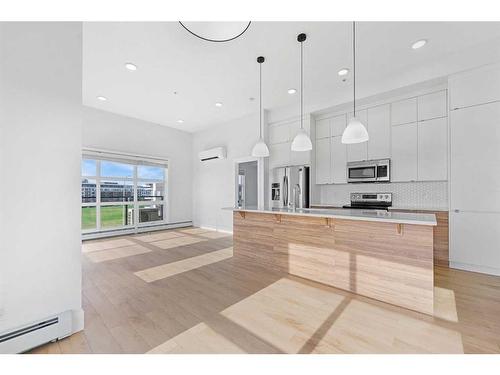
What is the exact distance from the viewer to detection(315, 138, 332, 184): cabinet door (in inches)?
192

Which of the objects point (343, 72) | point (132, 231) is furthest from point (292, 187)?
point (132, 231)

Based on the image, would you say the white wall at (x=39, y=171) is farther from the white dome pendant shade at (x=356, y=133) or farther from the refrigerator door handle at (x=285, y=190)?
the refrigerator door handle at (x=285, y=190)

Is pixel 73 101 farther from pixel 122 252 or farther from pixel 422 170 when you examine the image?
pixel 422 170

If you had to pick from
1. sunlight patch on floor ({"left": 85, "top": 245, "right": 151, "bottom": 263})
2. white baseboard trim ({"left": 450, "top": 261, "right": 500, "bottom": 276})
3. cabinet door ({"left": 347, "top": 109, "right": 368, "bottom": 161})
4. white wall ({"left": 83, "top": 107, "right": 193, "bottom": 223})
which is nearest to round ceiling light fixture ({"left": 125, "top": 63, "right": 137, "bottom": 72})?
white wall ({"left": 83, "top": 107, "right": 193, "bottom": 223})

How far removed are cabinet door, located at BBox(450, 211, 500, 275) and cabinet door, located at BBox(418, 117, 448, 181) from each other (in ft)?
2.41

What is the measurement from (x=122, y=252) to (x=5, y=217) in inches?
119

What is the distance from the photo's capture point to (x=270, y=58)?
3.24 metres

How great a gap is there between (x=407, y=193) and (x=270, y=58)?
11.4 ft

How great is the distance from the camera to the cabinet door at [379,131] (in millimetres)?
4121

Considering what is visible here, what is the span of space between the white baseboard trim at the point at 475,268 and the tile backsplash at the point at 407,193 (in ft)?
2.83

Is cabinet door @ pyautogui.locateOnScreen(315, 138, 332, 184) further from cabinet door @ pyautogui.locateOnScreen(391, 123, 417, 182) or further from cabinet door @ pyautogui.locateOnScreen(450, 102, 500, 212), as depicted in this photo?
cabinet door @ pyautogui.locateOnScreen(450, 102, 500, 212)
